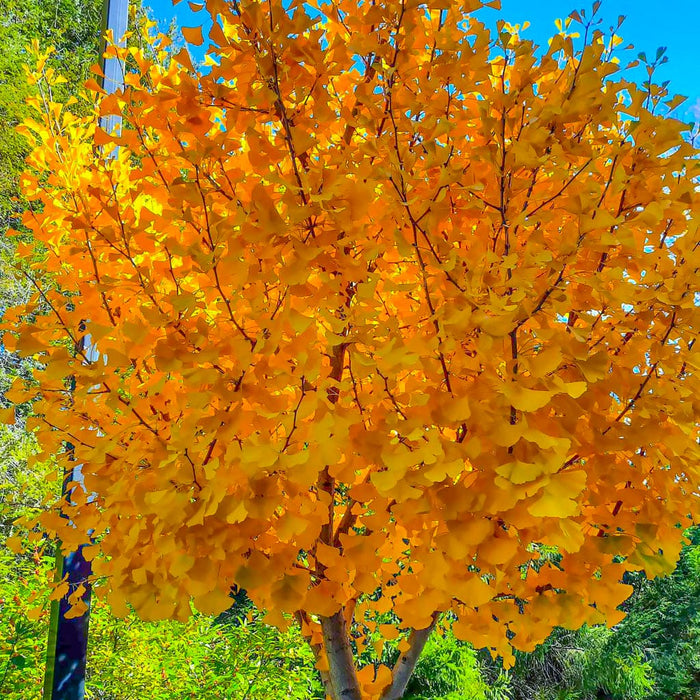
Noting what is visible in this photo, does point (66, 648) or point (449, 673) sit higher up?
point (66, 648)

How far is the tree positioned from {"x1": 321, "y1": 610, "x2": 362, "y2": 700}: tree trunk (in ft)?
0.47

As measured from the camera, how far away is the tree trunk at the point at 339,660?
105cm

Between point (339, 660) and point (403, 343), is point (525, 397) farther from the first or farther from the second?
point (339, 660)

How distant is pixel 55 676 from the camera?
1.63 meters

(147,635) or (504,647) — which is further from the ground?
(147,635)

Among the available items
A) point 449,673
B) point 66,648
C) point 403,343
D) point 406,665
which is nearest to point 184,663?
point 66,648

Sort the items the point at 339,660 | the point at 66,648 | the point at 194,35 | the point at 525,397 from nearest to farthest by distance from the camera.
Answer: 1. the point at 525,397
2. the point at 194,35
3. the point at 339,660
4. the point at 66,648

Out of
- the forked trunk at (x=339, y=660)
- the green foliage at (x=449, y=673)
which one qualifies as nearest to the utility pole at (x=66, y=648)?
the forked trunk at (x=339, y=660)

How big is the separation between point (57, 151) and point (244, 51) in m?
0.50

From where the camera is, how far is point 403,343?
0.67 metres

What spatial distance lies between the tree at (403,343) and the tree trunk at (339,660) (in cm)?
14

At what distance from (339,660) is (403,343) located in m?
0.67

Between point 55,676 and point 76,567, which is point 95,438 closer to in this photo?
point 76,567

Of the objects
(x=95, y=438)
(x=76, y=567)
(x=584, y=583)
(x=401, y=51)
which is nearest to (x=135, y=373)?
(x=95, y=438)
